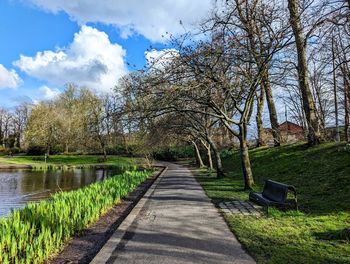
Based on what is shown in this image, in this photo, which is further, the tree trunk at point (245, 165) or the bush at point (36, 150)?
the bush at point (36, 150)

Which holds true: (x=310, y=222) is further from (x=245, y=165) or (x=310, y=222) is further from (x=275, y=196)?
(x=245, y=165)

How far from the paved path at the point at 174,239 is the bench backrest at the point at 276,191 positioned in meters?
1.47

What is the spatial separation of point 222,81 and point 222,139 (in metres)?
28.4

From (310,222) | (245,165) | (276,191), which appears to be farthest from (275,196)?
(245,165)

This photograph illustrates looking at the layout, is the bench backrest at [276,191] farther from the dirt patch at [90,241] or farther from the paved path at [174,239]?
the dirt patch at [90,241]

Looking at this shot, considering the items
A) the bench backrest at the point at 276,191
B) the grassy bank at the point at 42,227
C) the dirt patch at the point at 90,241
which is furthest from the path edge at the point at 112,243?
the bench backrest at the point at 276,191

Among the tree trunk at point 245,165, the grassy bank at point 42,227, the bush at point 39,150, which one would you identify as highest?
the bush at point 39,150

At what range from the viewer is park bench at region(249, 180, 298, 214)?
8.09 meters

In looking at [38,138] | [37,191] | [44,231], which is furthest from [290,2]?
[38,138]

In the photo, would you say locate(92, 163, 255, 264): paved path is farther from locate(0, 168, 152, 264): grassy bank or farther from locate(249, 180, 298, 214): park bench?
locate(249, 180, 298, 214): park bench

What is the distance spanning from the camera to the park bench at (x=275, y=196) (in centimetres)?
809

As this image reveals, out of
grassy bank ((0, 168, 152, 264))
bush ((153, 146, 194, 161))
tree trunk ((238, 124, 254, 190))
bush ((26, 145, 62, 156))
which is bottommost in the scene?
grassy bank ((0, 168, 152, 264))

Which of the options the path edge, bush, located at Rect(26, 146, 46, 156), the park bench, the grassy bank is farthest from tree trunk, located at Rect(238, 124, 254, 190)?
bush, located at Rect(26, 146, 46, 156)

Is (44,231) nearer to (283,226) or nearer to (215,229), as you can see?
(215,229)
